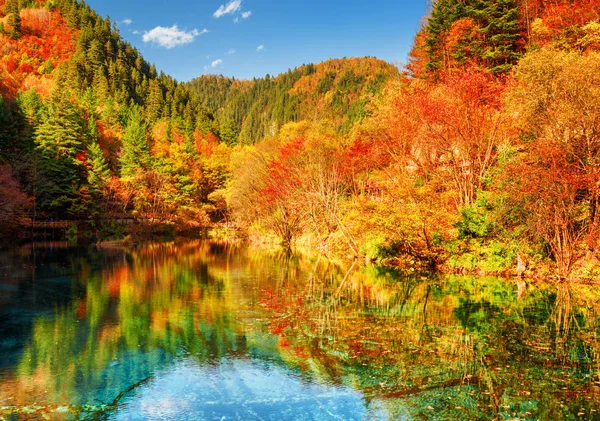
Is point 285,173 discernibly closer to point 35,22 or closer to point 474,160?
point 474,160

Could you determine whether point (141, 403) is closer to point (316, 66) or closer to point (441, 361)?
point (441, 361)

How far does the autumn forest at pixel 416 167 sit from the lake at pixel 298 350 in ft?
11.2

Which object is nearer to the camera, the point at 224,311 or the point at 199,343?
the point at 199,343

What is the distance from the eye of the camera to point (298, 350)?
10.5 m

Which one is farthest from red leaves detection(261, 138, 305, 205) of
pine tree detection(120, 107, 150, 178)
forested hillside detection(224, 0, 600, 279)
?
pine tree detection(120, 107, 150, 178)

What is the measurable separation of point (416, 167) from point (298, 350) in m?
21.1

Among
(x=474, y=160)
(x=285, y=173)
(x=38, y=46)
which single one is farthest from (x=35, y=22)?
(x=474, y=160)

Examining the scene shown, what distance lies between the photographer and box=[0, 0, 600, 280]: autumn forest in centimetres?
1848

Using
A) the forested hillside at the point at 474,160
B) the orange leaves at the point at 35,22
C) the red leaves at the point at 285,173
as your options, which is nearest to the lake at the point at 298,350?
the forested hillside at the point at 474,160

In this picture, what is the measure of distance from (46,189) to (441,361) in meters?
46.1

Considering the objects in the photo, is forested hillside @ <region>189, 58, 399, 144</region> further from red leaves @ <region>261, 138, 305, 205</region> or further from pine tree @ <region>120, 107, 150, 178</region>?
red leaves @ <region>261, 138, 305, 205</region>

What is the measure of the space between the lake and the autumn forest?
3416 millimetres

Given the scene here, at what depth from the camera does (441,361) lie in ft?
31.4

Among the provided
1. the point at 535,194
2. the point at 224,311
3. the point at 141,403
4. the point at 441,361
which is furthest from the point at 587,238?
the point at 141,403
